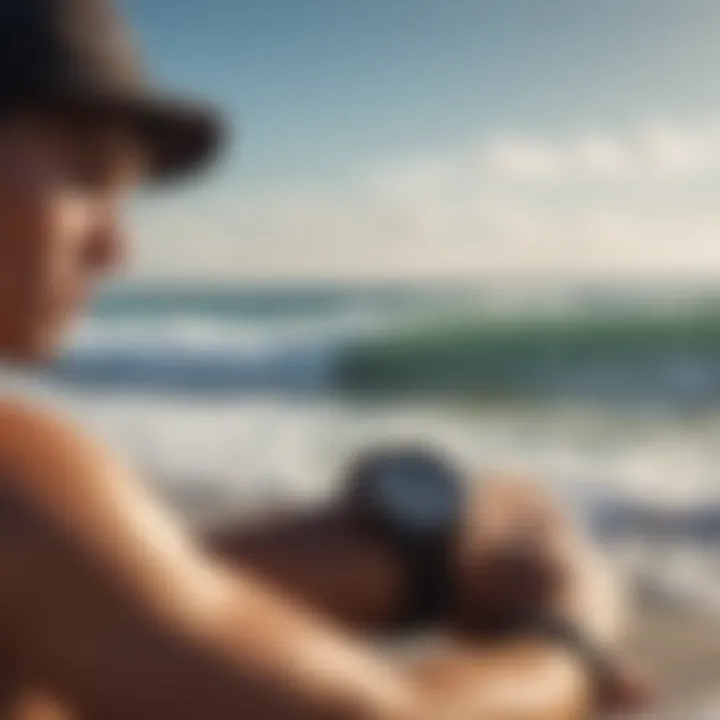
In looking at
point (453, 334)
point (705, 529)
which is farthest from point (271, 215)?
point (453, 334)

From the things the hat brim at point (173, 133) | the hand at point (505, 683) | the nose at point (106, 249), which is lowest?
the hand at point (505, 683)

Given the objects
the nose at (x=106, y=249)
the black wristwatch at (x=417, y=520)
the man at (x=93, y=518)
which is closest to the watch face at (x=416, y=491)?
the black wristwatch at (x=417, y=520)

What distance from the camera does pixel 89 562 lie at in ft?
1.28

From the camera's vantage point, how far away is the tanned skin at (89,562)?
0.39 metres

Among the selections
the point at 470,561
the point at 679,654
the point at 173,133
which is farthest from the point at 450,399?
the point at 173,133

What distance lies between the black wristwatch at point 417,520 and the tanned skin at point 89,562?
0.17 m

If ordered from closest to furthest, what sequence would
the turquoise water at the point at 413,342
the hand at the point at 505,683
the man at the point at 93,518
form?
the man at the point at 93,518
the hand at the point at 505,683
the turquoise water at the point at 413,342

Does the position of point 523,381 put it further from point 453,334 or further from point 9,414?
point 9,414

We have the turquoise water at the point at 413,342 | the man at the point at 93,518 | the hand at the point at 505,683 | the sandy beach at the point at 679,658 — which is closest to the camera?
the man at the point at 93,518

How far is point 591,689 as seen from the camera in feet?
2.08

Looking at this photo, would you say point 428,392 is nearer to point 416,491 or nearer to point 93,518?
point 416,491

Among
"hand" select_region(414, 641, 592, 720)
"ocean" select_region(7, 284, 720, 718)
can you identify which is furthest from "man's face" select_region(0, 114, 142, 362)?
"hand" select_region(414, 641, 592, 720)

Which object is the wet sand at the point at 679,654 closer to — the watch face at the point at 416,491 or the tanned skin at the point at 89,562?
the watch face at the point at 416,491

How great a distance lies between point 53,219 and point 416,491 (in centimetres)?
30
